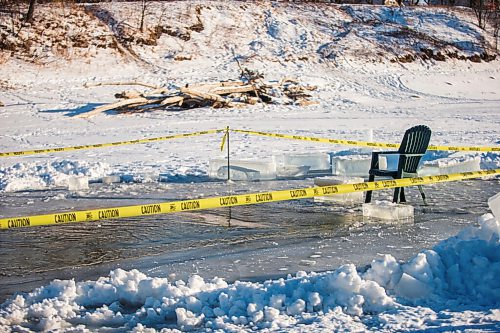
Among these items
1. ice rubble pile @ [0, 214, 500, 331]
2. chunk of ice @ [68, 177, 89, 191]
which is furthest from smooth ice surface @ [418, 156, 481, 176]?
ice rubble pile @ [0, 214, 500, 331]

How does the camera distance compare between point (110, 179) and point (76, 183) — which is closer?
point (76, 183)

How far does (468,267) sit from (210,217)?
14.3ft

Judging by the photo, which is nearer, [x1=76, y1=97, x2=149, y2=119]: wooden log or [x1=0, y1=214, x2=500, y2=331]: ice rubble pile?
[x1=0, y1=214, x2=500, y2=331]: ice rubble pile

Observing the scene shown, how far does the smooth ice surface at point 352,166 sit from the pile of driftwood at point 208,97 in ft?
47.4

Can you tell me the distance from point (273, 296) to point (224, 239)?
8.74 ft

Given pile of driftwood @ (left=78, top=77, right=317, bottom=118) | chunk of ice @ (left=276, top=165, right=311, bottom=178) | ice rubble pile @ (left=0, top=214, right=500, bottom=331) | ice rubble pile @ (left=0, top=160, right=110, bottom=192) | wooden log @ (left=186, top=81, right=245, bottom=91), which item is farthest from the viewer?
wooden log @ (left=186, top=81, right=245, bottom=91)

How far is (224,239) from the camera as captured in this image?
311 inches

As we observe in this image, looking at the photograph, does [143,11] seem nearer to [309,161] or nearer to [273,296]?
[309,161]

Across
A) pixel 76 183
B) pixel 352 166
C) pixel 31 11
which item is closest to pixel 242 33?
pixel 31 11

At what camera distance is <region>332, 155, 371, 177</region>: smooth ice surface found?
12.7m

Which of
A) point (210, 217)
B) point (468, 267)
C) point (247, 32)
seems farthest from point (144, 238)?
point (247, 32)

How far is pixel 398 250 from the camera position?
7.12m

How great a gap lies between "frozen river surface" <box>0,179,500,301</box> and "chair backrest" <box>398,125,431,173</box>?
0.62m

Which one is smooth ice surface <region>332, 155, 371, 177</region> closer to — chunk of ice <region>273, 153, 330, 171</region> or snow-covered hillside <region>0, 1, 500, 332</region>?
chunk of ice <region>273, 153, 330, 171</region>
